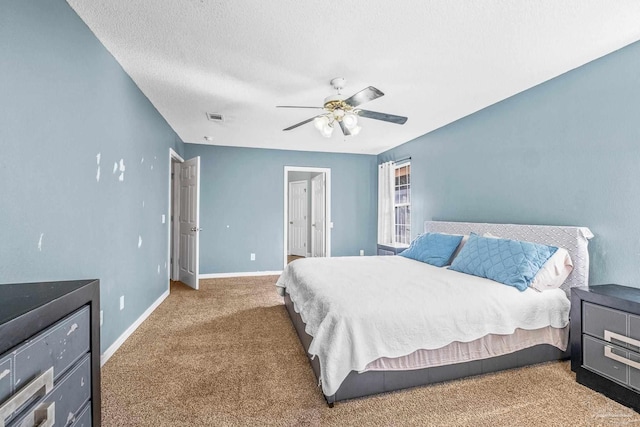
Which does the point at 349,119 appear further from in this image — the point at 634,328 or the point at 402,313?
the point at 634,328

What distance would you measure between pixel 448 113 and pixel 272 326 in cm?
320

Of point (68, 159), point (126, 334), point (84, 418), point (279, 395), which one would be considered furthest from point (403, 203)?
point (84, 418)

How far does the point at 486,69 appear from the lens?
2.50 metres

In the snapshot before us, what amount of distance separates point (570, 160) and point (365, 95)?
1.88 m

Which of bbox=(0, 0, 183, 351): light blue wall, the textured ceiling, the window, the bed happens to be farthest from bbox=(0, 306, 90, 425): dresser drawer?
the window

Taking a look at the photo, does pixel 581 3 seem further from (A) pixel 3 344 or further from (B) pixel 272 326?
(B) pixel 272 326

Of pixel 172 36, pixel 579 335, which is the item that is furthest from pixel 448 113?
pixel 172 36

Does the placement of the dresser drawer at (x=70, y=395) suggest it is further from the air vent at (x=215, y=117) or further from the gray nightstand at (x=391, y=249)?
the gray nightstand at (x=391, y=249)

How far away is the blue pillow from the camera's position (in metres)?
3.14

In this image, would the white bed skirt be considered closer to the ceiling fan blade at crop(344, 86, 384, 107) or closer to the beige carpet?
the beige carpet

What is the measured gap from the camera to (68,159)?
1.79 meters

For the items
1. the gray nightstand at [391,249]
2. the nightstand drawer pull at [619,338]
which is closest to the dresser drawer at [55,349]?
the nightstand drawer pull at [619,338]

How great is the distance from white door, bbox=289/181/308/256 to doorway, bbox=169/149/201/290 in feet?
10.2

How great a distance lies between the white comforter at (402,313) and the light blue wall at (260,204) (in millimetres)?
3077
